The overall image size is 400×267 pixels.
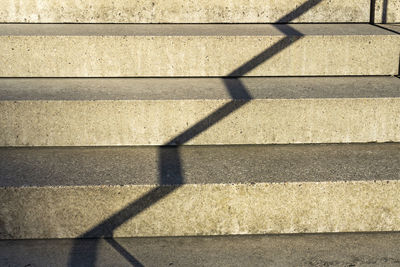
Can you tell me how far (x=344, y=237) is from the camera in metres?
2.32

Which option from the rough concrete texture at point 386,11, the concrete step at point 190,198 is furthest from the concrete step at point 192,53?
the concrete step at point 190,198

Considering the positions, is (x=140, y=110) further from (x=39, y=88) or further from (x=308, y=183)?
(x=308, y=183)

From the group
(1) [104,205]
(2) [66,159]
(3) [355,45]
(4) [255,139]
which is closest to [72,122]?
(2) [66,159]

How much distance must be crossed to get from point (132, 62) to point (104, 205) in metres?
1.05

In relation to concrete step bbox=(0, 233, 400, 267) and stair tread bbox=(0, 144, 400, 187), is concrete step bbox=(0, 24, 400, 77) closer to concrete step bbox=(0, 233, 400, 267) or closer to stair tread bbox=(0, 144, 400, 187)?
stair tread bbox=(0, 144, 400, 187)

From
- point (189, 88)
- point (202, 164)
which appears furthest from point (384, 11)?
point (202, 164)

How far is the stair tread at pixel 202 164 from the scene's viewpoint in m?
2.29

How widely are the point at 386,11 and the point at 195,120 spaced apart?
169cm

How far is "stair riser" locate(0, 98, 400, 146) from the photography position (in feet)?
8.55

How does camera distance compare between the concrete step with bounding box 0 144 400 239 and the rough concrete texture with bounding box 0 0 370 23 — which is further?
the rough concrete texture with bounding box 0 0 370 23

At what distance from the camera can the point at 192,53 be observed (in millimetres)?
3049

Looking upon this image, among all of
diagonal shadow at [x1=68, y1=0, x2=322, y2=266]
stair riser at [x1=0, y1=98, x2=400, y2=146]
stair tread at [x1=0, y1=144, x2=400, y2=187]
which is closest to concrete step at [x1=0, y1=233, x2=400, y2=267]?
diagonal shadow at [x1=68, y1=0, x2=322, y2=266]

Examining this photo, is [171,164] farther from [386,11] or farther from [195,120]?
[386,11]

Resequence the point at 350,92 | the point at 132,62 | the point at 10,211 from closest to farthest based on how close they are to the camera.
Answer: the point at 10,211 < the point at 350,92 < the point at 132,62
